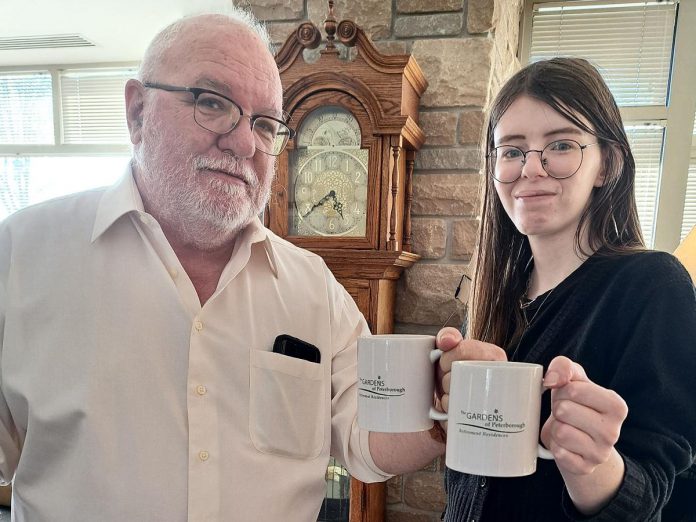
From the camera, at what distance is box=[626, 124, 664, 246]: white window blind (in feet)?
7.72

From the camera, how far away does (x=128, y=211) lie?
0.93 m

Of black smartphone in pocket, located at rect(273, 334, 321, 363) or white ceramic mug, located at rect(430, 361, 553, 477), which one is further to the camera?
black smartphone in pocket, located at rect(273, 334, 321, 363)

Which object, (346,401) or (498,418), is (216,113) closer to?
(346,401)

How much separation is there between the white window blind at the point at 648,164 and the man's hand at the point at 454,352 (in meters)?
2.02

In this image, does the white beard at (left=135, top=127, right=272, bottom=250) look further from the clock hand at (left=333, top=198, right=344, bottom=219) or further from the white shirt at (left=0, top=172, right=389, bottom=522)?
the clock hand at (left=333, top=198, right=344, bottom=219)

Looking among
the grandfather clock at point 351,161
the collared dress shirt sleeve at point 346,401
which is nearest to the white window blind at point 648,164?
the grandfather clock at point 351,161

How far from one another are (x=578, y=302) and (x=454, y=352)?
292 millimetres

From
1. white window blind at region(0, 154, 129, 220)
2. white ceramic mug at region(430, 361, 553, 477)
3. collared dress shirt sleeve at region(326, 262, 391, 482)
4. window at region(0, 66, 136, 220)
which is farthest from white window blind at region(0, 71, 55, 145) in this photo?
white ceramic mug at region(430, 361, 553, 477)

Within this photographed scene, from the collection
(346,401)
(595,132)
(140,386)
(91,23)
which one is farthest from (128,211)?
(91,23)

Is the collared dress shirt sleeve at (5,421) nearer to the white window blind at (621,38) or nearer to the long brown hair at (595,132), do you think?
the long brown hair at (595,132)

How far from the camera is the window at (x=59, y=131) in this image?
3.82m

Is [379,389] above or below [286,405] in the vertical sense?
above

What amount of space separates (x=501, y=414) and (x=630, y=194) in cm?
57

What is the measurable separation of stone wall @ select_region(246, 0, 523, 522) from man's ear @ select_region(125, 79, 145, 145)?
0.95m
